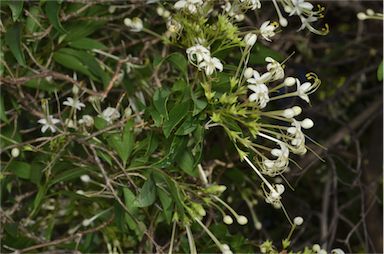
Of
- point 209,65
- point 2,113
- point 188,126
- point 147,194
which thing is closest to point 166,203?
point 147,194

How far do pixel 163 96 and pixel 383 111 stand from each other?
837 mm

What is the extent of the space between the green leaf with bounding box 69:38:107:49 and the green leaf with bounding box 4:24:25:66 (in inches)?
4.8

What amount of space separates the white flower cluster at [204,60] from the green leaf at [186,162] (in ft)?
0.61

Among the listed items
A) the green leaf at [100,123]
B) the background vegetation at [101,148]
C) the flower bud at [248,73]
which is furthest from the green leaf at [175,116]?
the green leaf at [100,123]

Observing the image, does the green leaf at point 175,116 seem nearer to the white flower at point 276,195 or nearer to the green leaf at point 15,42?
the white flower at point 276,195

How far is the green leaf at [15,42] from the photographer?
53.8 inches

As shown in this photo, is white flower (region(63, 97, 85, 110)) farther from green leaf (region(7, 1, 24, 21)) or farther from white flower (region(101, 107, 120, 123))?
green leaf (region(7, 1, 24, 21))

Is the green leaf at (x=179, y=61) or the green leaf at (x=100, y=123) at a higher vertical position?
the green leaf at (x=179, y=61)

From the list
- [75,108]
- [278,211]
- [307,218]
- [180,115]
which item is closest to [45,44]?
[75,108]

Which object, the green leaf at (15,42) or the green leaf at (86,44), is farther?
the green leaf at (86,44)

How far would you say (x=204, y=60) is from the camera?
111cm

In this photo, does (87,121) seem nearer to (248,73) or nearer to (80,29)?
(80,29)

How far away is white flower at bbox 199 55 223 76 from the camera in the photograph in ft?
3.64

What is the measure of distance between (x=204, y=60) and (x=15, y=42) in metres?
0.41
